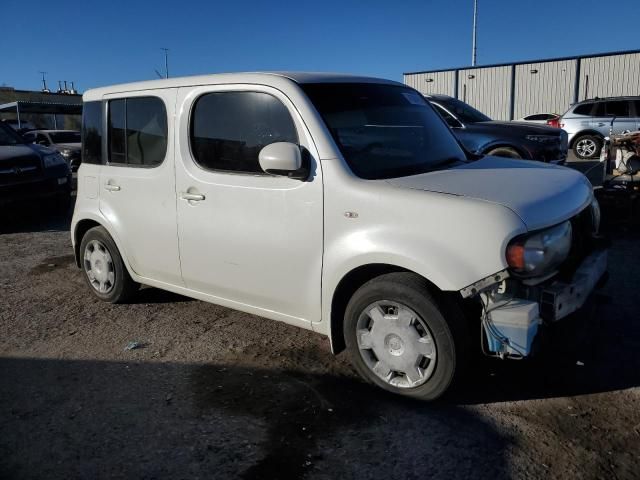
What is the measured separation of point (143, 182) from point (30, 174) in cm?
568

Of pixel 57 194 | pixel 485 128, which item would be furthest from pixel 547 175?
pixel 57 194

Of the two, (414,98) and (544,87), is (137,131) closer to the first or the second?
(414,98)

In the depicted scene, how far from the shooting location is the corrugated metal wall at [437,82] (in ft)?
114

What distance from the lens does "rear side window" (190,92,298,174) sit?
3566 mm

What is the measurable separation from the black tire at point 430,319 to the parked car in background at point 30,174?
24.3ft

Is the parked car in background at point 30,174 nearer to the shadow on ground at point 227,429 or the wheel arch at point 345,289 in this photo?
the shadow on ground at point 227,429

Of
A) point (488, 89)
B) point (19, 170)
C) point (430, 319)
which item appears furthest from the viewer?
point (488, 89)

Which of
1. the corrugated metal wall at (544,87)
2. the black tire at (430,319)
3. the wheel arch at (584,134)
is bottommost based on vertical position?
the black tire at (430,319)

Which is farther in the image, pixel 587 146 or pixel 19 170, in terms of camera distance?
pixel 587 146

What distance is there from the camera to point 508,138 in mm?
9578

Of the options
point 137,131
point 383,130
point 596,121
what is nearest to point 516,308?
point 383,130

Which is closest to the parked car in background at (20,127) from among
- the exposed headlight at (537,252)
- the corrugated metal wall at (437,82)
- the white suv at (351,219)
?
the white suv at (351,219)

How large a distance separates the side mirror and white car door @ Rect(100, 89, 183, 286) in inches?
44.6

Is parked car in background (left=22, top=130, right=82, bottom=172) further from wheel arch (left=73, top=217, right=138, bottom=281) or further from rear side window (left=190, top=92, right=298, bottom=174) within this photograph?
rear side window (left=190, top=92, right=298, bottom=174)
